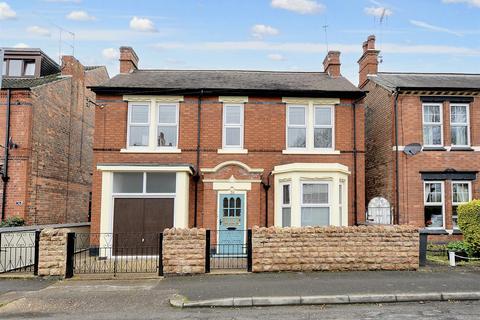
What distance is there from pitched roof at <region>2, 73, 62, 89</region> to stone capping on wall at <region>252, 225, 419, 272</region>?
12.0m

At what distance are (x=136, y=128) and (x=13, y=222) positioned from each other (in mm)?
5723

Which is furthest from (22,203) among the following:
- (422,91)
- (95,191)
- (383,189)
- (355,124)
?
(422,91)

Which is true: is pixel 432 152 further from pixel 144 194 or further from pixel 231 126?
pixel 144 194

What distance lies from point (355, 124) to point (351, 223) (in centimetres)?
384

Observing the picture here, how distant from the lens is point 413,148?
650 inches

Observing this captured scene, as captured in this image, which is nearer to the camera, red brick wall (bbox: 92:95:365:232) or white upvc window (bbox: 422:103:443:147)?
red brick wall (bbox: 92:95:365:232)

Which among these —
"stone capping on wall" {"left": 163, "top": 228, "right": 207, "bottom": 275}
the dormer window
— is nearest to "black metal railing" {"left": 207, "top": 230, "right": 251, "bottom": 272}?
"stone capping on wall" {"left": 163, "top": 228, "right": 207, "bottom": 275}

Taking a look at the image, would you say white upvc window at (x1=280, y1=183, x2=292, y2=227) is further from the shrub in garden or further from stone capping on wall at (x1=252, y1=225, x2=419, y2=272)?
the shrub in garden

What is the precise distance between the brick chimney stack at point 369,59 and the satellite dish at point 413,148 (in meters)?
4.83

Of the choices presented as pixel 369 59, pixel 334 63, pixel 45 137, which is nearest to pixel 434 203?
pixel 334 63

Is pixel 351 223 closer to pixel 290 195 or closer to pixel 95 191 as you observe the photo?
pixel 290 195

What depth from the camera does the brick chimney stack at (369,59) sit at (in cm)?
1961

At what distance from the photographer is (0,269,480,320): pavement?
25.6 feet

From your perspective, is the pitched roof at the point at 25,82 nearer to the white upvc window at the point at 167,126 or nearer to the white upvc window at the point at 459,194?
the white upvc window at the point at 167,126
